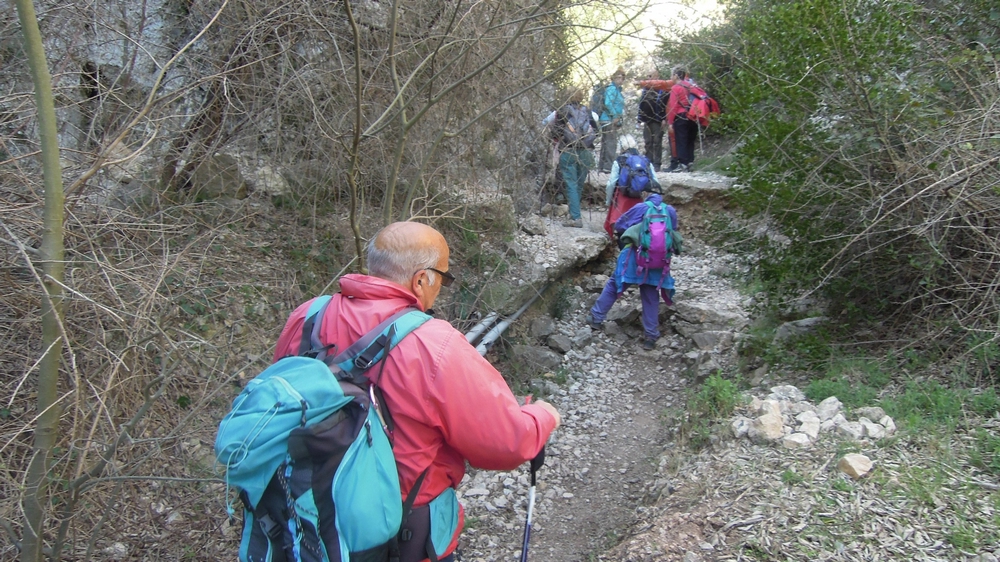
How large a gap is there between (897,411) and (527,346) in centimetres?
382

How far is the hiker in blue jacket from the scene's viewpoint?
720 centimetres

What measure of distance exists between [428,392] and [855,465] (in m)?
2.69

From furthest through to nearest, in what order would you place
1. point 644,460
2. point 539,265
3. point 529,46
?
point 539,265, point 529,46, point 644,460

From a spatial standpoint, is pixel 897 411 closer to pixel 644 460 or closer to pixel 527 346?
pixel 644 460

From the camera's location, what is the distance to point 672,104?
10.1 meters

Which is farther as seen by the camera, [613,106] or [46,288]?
[613,106]

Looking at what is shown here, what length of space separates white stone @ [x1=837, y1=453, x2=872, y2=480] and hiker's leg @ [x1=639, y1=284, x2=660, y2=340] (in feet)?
12.9

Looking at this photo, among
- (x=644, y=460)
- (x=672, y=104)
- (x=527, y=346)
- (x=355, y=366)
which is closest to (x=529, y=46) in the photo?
(x=527, y=346)

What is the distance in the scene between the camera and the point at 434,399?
1.83 meters

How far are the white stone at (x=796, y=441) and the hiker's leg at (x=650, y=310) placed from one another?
3565mm

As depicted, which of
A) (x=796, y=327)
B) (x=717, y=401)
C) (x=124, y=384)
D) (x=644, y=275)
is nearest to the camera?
(x=124, y=384)

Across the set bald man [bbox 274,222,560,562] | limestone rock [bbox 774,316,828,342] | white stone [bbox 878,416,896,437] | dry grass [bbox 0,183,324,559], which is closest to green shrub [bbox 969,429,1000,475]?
white stone [bbox 878,416,896,437]

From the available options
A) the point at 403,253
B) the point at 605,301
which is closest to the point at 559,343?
the point at 605,301

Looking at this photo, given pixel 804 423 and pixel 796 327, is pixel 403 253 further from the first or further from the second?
pixel 796 327
